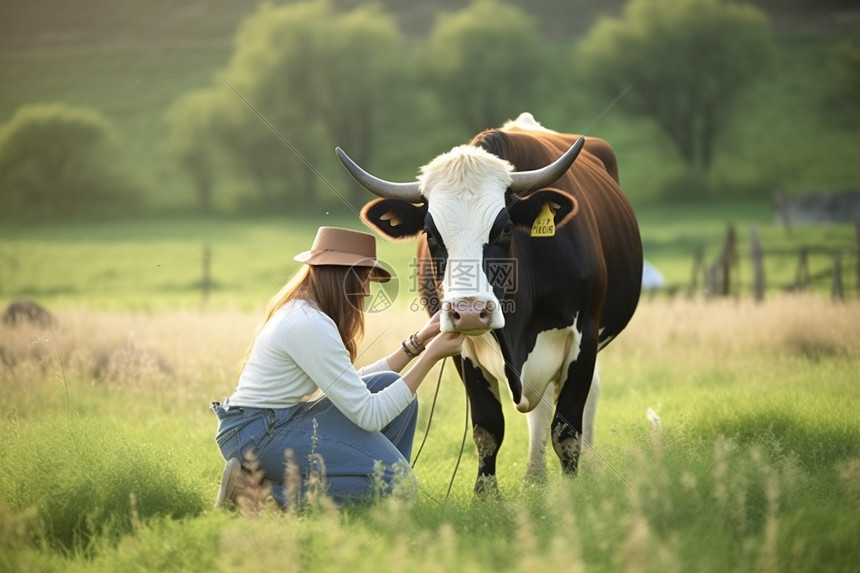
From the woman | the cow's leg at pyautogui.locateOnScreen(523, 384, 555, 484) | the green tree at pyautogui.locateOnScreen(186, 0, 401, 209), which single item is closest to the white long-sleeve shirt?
the woman

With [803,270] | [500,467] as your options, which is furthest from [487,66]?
[500,467]

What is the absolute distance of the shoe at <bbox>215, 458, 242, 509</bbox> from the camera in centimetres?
507

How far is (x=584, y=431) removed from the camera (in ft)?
23.8

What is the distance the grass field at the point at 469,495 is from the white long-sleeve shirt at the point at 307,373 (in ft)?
1.83

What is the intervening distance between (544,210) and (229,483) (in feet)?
7.91

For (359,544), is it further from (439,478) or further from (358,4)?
(358,4)

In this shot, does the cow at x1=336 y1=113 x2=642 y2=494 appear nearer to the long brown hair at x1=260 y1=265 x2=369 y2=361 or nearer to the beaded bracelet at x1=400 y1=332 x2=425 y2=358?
the beaded bracelet at x1=400 y1=332 x2=425 y2=358

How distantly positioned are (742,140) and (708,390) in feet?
144

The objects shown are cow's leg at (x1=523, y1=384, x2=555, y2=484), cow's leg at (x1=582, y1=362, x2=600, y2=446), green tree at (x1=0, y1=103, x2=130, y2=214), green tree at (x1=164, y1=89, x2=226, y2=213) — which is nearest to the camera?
cow's leg at (x1=523, y1=384, x2=555, y2=484)

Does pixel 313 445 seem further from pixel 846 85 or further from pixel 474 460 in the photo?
pixel 846 85

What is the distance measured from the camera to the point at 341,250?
17.4 feet

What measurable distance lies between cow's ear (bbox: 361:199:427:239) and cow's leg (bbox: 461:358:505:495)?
0.93m

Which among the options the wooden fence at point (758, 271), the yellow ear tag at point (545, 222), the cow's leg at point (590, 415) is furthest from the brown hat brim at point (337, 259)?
the wooden fence at point (758, 271)

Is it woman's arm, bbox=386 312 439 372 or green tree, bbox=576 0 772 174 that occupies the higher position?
green tree, bbox=576 0 772 174
